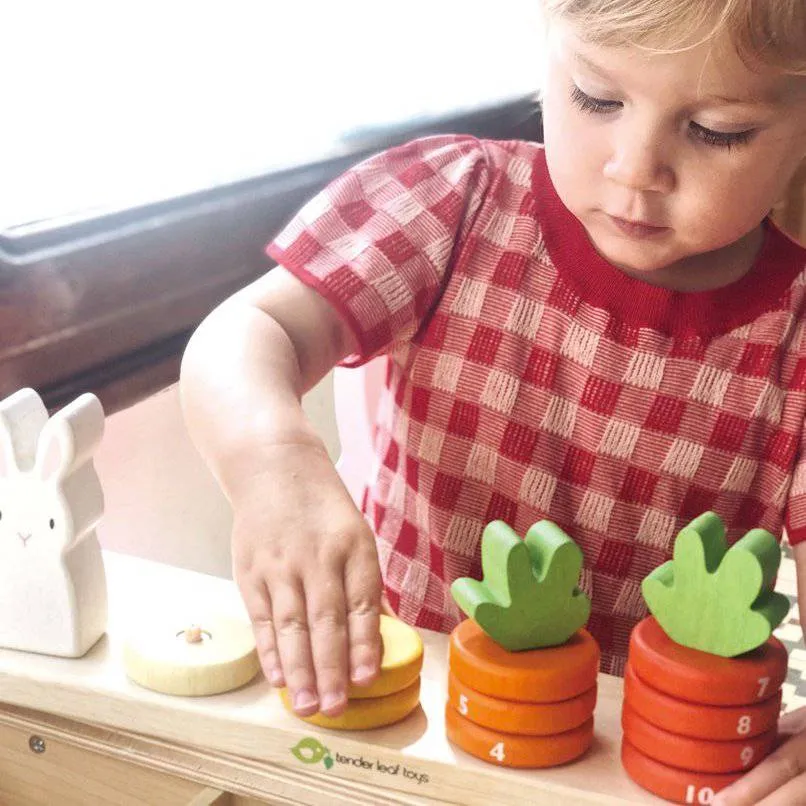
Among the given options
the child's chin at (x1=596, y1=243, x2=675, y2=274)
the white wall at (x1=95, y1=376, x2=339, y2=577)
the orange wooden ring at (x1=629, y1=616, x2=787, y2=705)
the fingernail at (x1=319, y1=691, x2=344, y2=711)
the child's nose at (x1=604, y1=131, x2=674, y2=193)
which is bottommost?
the white wall at (x1=95, y1=376, x2=339, y2=577)

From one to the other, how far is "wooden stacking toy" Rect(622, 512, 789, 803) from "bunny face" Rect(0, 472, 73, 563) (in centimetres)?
28

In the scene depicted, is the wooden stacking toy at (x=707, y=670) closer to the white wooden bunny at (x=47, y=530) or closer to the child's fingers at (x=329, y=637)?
the child's fingers at (x=329, y=637)

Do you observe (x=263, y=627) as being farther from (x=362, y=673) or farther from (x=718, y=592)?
(x=718, y=592)

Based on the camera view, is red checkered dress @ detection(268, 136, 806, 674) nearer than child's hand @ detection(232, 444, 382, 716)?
No

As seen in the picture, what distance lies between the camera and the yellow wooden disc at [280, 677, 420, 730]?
533 mm

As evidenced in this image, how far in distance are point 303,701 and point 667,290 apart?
15.4 inches

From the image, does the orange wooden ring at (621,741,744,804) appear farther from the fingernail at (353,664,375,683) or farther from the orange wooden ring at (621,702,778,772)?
the fingernail at (353,664,375,683)

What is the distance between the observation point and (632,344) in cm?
78

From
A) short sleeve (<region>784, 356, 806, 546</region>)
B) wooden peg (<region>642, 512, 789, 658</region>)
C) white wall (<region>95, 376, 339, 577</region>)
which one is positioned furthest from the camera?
white wall (<region>95, 376, 339, 577</region>)

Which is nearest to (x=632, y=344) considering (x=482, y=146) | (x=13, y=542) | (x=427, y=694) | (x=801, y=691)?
(x=482, y=146)

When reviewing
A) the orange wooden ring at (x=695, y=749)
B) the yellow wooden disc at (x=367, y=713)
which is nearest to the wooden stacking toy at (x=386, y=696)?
the yellow wooden disc at (x=367, y=713)

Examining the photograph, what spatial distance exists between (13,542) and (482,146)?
43cm

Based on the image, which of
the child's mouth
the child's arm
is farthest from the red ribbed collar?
the child's arm

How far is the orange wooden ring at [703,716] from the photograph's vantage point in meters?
0.50
